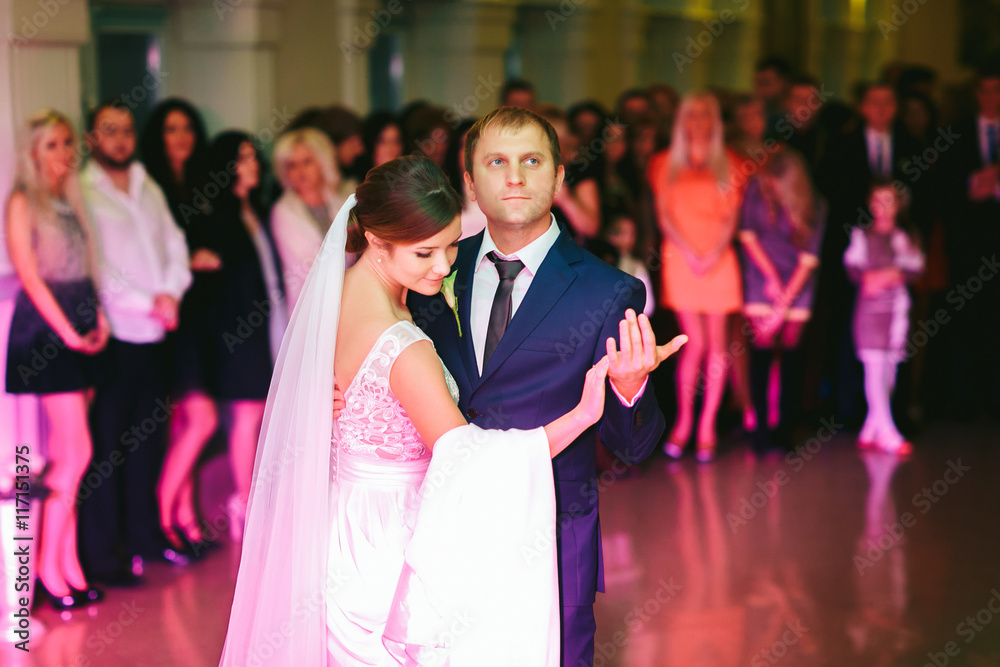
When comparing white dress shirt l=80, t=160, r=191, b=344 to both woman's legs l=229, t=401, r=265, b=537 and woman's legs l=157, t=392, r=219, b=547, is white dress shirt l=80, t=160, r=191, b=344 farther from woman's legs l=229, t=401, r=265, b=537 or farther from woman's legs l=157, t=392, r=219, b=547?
woman's legs l=229, t=401, r=265, b=537

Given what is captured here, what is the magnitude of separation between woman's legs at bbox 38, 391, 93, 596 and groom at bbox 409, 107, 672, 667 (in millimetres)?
1919

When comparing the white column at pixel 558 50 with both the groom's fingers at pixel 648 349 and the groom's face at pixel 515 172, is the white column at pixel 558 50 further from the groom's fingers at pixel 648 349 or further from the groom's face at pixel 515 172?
the groom's fingers at pixel 648 349

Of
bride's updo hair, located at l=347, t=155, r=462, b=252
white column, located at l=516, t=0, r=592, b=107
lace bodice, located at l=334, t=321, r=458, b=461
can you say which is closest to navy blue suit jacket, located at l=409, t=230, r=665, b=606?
lace bodice, located at l=334, t=321, r=458, b=461

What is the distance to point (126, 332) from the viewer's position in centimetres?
388

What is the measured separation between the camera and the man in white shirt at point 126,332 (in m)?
3.82

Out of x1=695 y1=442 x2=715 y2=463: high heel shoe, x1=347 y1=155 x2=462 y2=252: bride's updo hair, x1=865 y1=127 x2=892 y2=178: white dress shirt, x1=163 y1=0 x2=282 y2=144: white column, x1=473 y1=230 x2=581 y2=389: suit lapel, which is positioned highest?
x1=163 y1=0 x2=282 y2=144: white column

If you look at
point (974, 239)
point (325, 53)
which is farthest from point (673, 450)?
point (325, 53)

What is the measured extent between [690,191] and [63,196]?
301cm

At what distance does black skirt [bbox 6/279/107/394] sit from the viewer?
3506 millimetres

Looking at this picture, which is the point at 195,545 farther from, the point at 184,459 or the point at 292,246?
the point at 292,246

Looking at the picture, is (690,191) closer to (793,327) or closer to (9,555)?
(793,327)

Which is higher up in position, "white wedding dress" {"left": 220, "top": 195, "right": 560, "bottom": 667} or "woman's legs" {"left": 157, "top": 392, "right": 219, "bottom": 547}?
"white wedding dress" {"left": 220, "top": 195, "right": 560, "bottom": 667}

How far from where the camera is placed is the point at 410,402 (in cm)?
208

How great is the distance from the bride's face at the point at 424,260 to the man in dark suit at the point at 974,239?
4936mm
